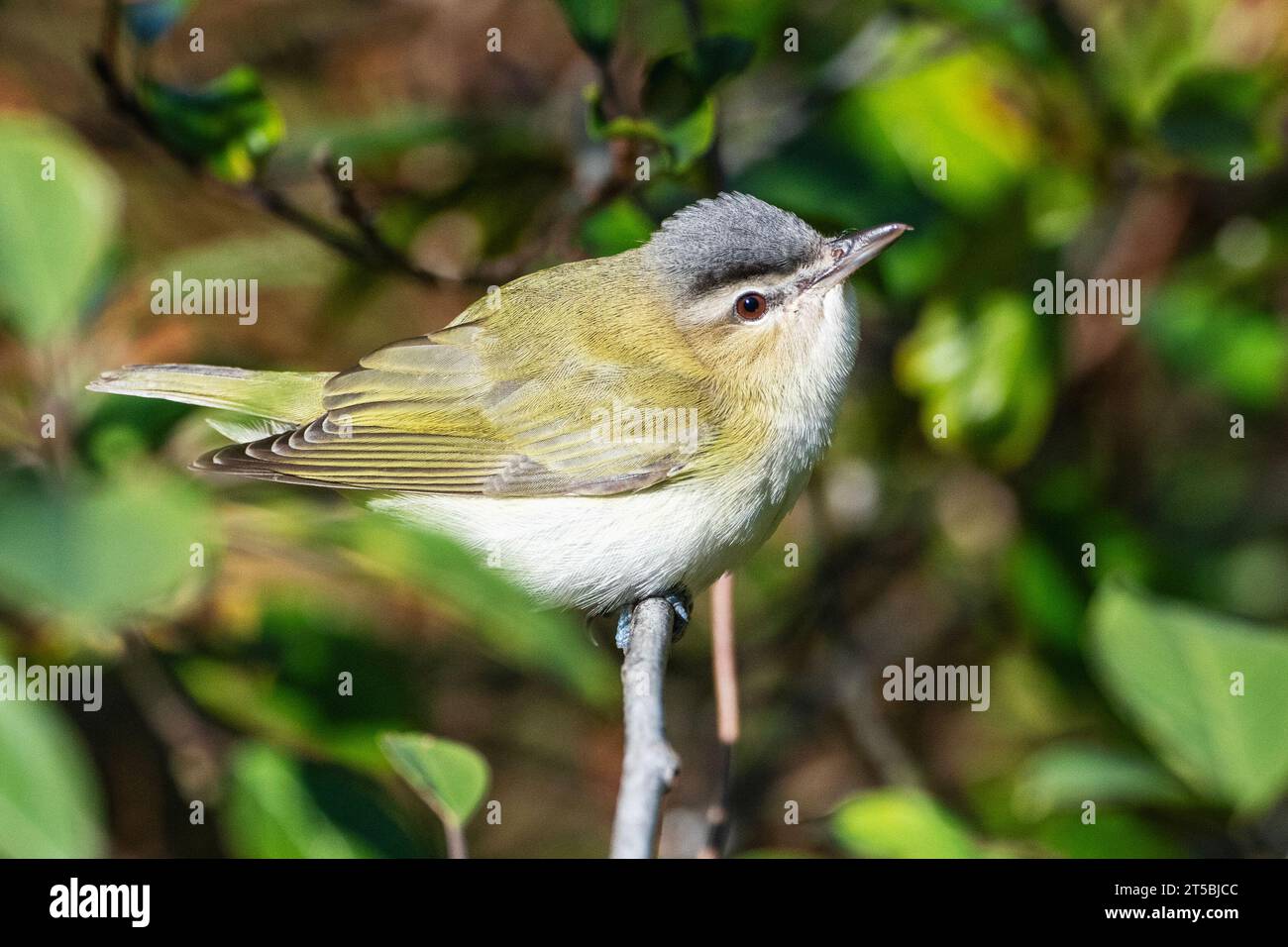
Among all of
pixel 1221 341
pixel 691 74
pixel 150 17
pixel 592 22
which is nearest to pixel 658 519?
pixel 691 74

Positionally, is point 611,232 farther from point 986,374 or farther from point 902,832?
point 902,832

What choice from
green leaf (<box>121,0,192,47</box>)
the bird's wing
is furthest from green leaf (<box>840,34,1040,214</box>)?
green leaf (<box>121,0,192,47</box>)

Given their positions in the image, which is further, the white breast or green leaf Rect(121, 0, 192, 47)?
the white breast

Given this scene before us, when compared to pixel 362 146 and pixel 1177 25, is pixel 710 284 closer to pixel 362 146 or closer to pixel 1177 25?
pixel 362 146

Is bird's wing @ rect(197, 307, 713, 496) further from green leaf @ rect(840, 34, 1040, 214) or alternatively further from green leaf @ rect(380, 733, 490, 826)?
green leaf @ rect(380, 733, 490, 826)

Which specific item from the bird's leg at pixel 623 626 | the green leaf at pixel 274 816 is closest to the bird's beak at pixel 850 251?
the bird's leg at pixel 623 626

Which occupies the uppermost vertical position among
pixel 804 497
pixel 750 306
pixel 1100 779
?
pixel 750 306

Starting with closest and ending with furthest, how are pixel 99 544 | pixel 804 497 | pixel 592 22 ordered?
1. pixel 99 544
2. pixel 592 22
3. pixel 804 497
